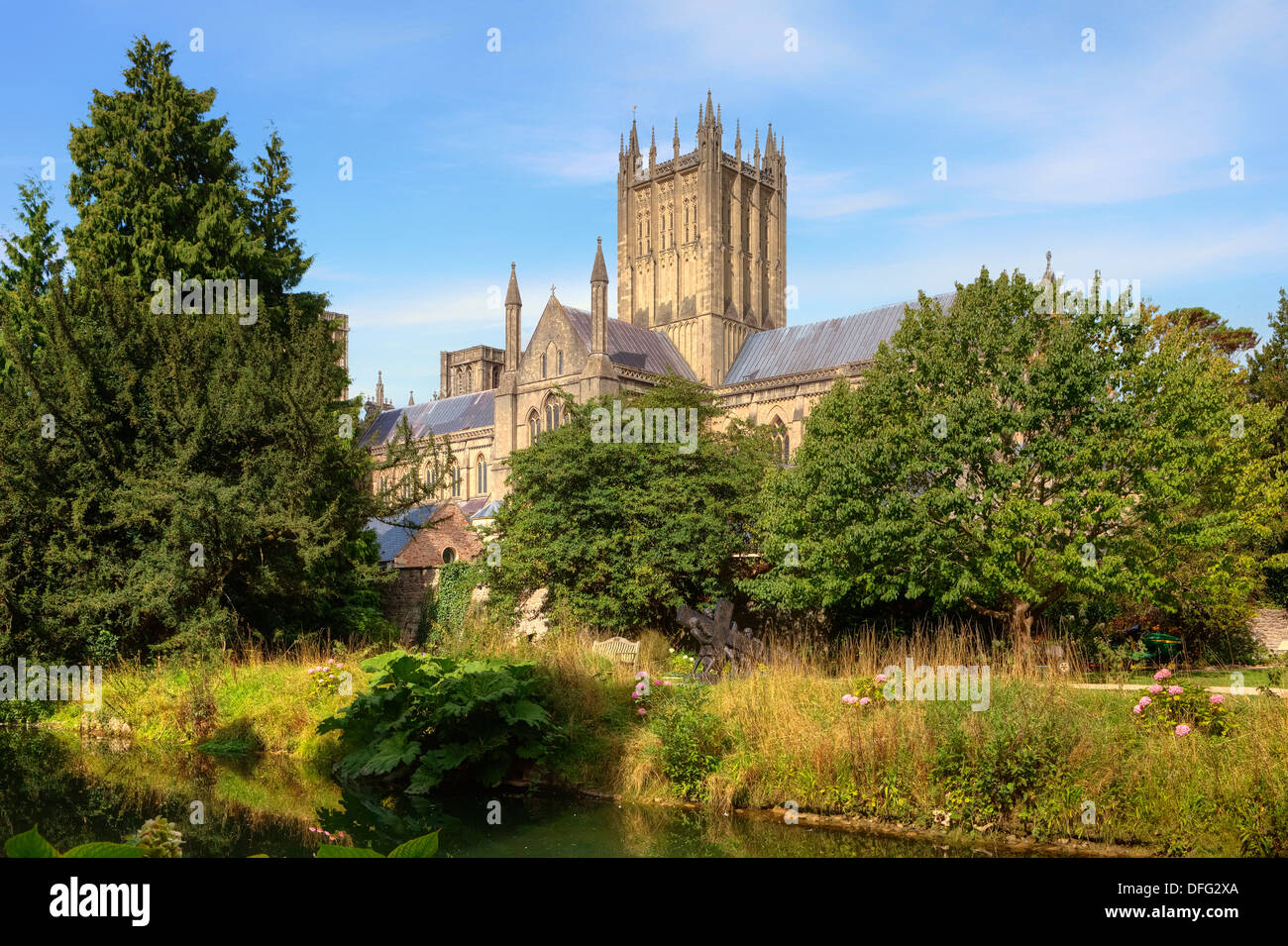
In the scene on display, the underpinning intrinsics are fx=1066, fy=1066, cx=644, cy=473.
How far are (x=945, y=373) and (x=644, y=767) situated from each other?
31.6 ft

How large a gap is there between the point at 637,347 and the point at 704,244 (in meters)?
8.55

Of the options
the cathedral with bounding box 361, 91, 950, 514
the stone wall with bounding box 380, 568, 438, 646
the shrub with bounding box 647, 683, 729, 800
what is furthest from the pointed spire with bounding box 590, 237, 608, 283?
the shrub with bounding box 647, 683, 729, 800

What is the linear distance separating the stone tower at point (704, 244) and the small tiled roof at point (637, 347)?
97 centimetres

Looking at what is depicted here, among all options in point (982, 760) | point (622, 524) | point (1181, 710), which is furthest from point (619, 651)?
point (1181, 710)

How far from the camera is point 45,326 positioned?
19422 millimetres

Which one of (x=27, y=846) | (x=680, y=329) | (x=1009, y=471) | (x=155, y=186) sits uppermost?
(x=680, y=329)

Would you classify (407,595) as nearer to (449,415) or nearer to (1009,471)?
(1009,471)

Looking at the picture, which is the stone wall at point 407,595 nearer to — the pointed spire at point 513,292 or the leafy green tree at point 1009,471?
the leafy green tree at point 1009,471

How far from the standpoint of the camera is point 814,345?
174ft

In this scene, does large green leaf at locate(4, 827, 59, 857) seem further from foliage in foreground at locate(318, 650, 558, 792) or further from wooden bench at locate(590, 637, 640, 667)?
wooden bench at locate(590, 637, 640, 667)
